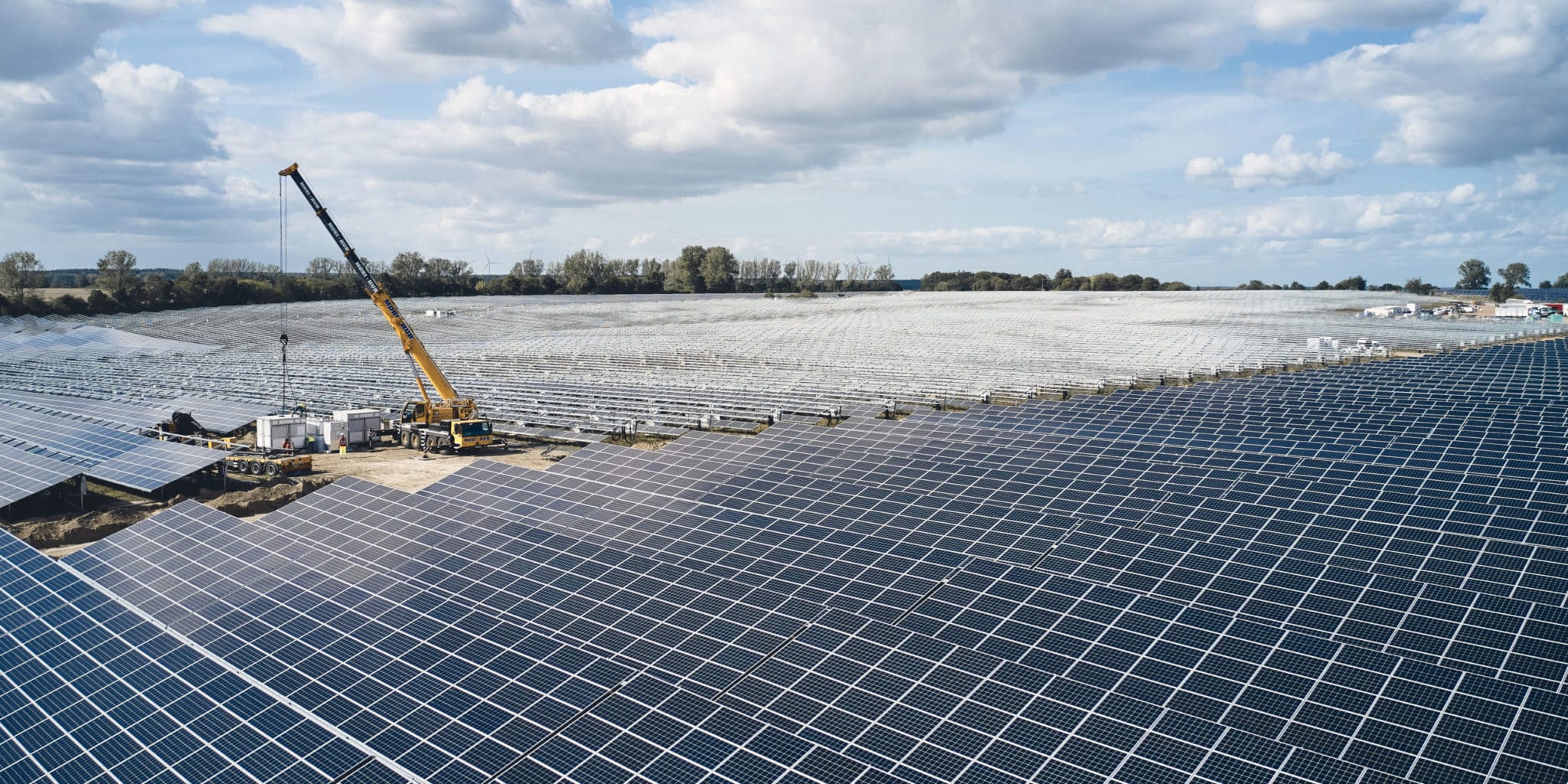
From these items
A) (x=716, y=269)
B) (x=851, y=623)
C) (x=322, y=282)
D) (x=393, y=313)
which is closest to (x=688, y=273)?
(x=716, y=269)

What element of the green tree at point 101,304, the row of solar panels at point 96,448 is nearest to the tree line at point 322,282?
the green tree at point 101,304

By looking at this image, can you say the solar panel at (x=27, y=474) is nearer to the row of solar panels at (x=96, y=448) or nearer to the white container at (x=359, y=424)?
the row of solar panels at (x=96, y=448)

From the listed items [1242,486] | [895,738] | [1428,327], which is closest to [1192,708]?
[895,738]

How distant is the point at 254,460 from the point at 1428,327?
112 meters

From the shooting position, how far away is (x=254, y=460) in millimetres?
45375

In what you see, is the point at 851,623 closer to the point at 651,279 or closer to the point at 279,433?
the point at 279,433

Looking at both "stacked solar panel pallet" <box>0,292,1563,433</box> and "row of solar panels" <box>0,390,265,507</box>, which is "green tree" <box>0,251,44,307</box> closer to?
"stacked solar panel pallet" <box>0,292,1563,433</box>

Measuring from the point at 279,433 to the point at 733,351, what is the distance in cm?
4905

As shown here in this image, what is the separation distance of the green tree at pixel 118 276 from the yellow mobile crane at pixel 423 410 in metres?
116

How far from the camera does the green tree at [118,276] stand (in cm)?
14088

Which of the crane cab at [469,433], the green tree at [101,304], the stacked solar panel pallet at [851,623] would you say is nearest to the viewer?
the stacked solar panel pallet at [851,623]

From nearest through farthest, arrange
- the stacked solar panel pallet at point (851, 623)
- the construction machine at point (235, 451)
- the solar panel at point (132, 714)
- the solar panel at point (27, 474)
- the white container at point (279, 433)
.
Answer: the stacked solar panel pallet at point (851, 623)
the solar panel at point (132, 714)
the solar panel at point (27, 474)
the construction machine at point (235, 451)
the white container at point (279, 433)

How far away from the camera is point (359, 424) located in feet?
172

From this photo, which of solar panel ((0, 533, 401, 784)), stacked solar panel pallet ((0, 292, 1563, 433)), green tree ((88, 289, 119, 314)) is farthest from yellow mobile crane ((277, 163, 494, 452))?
green tree ((88, 289, 119, 314))
